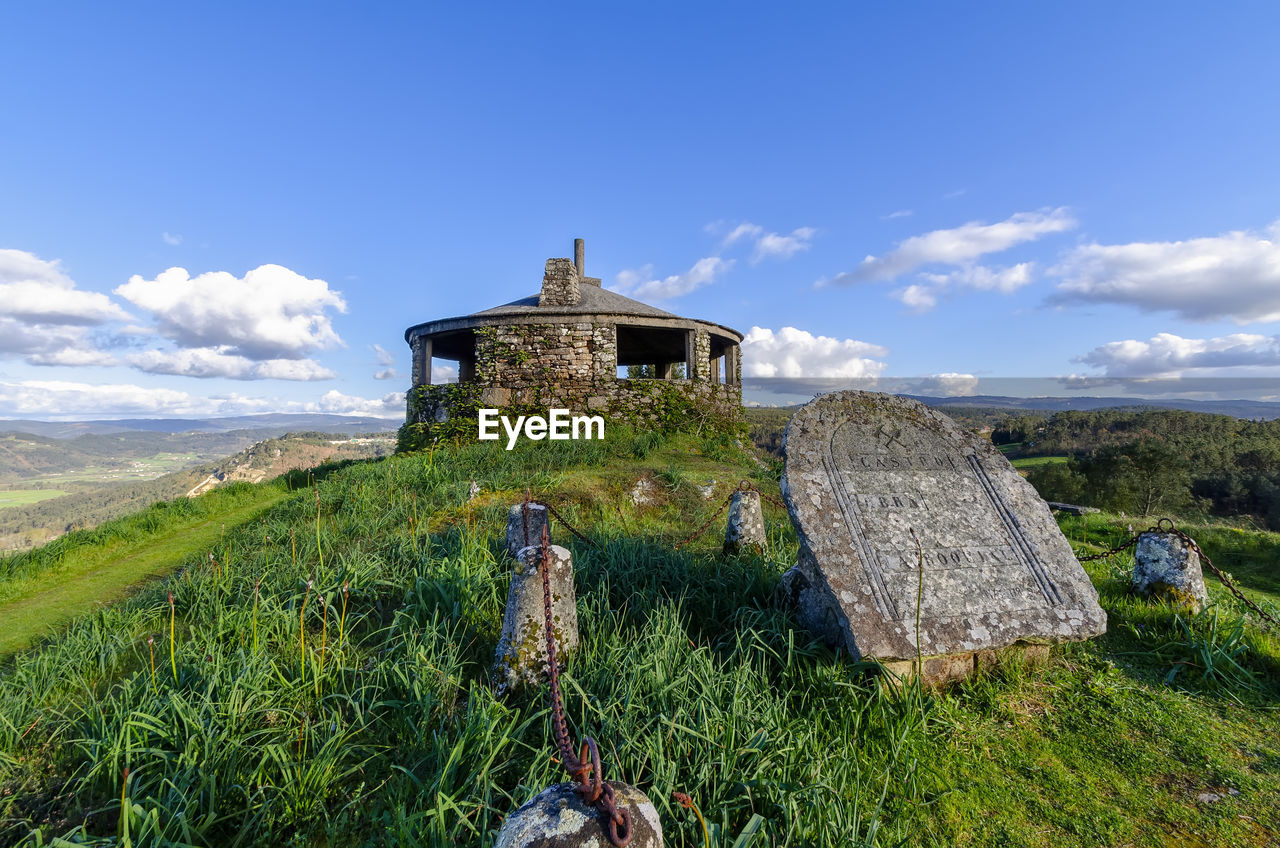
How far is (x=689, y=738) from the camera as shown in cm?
244

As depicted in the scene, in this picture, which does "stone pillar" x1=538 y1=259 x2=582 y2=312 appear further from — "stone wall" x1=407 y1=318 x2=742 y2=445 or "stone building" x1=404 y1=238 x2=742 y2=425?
"stone wall" x1=407 y1=318 x2=742 y2=445

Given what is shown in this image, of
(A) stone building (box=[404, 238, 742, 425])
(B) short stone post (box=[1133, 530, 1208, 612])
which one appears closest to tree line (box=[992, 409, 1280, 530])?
(A) stone building (box=[404, 238, 742, 425])

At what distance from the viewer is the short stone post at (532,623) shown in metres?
2.91

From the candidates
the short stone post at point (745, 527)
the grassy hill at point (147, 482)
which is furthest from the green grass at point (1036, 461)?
the grassy hill at point (147, 482)

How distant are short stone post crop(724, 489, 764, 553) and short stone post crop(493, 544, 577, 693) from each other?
236 centimetres

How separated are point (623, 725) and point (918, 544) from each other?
2284mm

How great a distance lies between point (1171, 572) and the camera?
13.9ft

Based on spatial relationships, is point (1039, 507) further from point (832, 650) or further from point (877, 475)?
point (832, 650)

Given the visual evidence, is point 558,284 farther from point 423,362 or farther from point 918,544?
point 918,544

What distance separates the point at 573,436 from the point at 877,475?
881 cm

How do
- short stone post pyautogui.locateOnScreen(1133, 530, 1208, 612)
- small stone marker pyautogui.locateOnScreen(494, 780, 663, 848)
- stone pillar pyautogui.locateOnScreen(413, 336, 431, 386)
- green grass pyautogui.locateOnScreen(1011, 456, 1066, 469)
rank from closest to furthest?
small stone marker pyautogui.locateOnScreen(494, 780, 663, 848)
short stone post pyautogui.locateOnScreen(1133, 530, 1208, 612)
stone pillar pyautogui.locateOnScreen(413, 336, 431, 386)
green grass pyautogui.locateOnScreen(1011, 456, 1066, 469)

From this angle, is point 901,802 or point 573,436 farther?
point 573,436

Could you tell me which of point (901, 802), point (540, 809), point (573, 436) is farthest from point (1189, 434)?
point (540, 809)

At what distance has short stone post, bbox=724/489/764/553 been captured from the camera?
5156 mm
